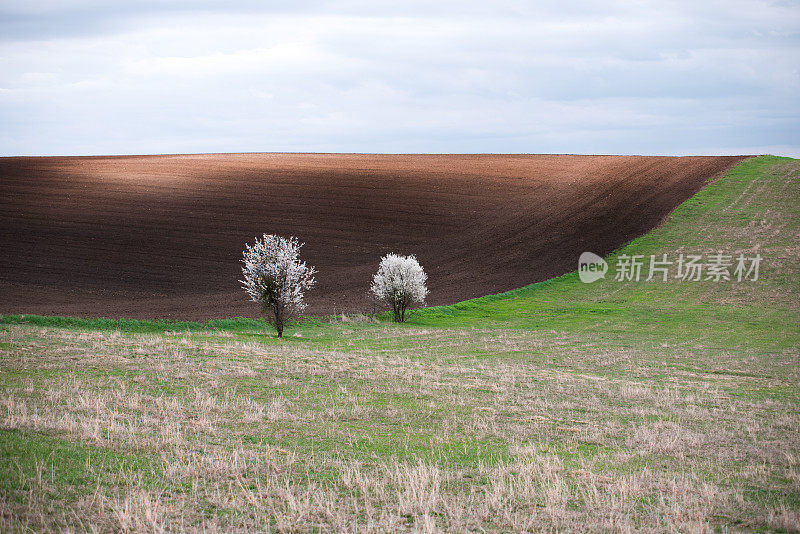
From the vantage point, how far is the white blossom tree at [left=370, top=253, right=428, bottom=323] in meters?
45.4

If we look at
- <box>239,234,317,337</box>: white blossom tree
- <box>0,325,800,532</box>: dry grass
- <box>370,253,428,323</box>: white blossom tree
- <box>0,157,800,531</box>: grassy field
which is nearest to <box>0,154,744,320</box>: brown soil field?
<box>370,253,428,323</box>: white blossom tree

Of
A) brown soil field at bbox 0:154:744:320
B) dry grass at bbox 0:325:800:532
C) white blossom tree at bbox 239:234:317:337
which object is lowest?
dry grass at bbox 0:325:800:532

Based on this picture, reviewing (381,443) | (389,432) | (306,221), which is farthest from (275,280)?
(306,221)

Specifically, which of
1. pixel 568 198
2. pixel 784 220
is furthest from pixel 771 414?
pixel 568 198

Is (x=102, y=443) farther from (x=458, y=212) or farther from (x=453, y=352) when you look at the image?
(x=458, y=212)

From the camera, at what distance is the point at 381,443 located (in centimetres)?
1377

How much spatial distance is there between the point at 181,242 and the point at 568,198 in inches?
1706

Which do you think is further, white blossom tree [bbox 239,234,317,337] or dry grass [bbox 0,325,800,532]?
white blossom tree [bbox 239,234,317,337]

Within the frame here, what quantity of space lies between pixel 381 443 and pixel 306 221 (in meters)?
56.7

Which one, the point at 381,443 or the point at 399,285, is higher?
the point at 399,285

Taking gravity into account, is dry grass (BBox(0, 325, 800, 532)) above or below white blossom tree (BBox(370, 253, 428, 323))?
below

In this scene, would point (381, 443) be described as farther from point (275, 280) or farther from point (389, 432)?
point (275, 280)

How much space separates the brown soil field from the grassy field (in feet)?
51.6

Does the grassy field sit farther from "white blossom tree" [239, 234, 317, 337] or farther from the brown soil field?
the brown soil field
